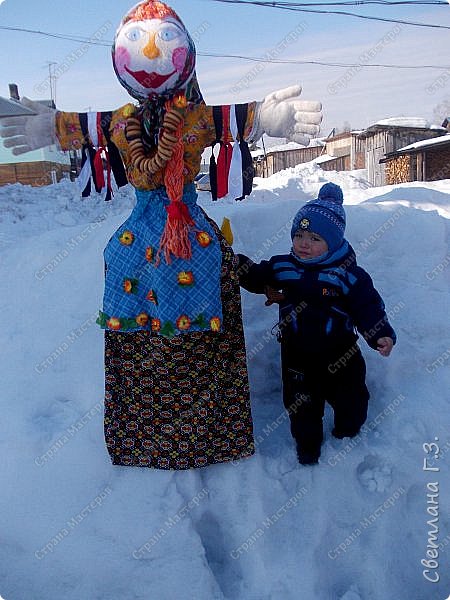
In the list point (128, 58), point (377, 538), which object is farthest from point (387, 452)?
point (128, 58)

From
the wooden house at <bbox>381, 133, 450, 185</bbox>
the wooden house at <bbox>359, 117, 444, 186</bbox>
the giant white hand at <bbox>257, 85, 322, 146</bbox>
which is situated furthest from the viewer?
the wooden house at <bbox>359, 117, 444, 186</bbox>

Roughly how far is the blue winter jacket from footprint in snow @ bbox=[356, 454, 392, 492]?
488 millimetres

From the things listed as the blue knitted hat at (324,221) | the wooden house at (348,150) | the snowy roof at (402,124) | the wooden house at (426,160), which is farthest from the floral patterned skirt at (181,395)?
the wooden house at (348,150)

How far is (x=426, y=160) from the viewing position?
14375mm

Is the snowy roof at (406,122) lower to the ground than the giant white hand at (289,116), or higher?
lower

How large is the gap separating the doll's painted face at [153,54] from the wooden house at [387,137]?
633 inches

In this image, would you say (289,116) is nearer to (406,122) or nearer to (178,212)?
(178,212)

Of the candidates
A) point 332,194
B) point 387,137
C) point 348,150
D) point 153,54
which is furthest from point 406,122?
point 153,54

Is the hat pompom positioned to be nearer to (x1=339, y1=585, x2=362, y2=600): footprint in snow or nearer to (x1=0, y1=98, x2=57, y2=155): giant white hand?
(x1=0, y1=98, x2=57, y2=155): giant white hand

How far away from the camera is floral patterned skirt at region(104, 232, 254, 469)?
2.10 m

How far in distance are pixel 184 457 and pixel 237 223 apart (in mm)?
1507

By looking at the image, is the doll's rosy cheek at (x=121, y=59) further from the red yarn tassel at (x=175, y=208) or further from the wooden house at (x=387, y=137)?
the wooden house at (x=387, y=137)

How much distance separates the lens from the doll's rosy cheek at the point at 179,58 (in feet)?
5.99

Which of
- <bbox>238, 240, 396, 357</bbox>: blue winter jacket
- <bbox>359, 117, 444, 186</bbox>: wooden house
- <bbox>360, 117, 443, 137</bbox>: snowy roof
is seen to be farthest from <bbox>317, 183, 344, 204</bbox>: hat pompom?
<bbox>360, 117, 443, 137</bbox>: snowy roof
